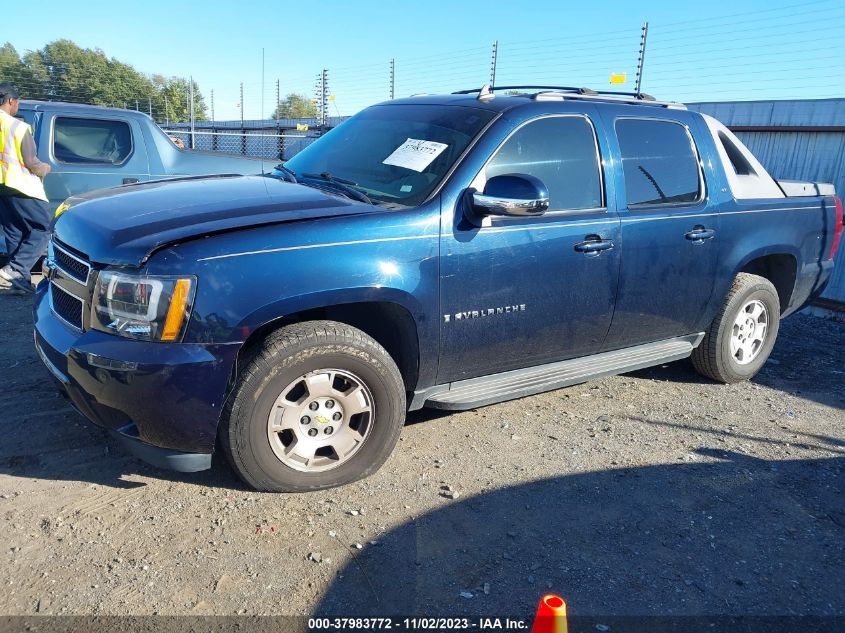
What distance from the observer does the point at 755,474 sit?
12.3 ft

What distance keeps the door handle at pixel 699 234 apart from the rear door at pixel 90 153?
18.2 feet

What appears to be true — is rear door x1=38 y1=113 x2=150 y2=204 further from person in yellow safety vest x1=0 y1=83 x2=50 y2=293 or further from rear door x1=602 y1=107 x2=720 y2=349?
rear door x1=602 y1=107 x2=720 y2=349

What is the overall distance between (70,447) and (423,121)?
2645 mm

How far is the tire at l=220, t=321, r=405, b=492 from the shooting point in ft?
9.81

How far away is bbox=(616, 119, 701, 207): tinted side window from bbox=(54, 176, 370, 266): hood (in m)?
1.78

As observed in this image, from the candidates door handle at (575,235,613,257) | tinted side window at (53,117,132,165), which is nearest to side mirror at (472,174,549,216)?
door handle at (575,235,613,257)

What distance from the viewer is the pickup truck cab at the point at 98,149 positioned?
6848 millimetres

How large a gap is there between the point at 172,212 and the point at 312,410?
1.12m

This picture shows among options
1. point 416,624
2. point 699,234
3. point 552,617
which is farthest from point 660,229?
point 552,617

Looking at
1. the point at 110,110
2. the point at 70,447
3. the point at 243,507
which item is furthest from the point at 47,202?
the point at 243,507

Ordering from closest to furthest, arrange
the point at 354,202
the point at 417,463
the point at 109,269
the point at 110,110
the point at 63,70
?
the point at 109,269
the point at 354,202
the point at 417,463
the point at 110,110
the point at 63,70

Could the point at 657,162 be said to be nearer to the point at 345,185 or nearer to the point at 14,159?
the point at 345,185

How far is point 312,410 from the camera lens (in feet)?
10.5

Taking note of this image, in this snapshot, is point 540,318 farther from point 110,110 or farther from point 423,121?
point 110,110
